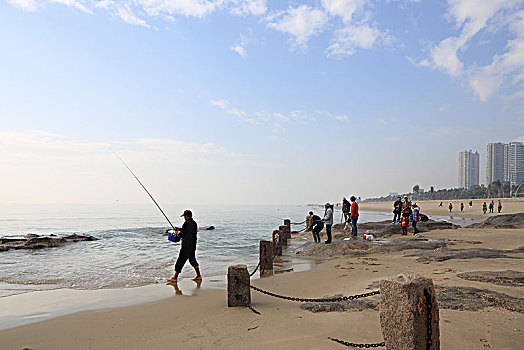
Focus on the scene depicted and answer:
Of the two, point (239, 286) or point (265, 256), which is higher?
point (239, 286)

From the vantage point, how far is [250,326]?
186 inches

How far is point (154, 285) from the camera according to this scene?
8742 millimetres

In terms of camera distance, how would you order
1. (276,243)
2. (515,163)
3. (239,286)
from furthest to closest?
(515,163), (276,243), (239,286)

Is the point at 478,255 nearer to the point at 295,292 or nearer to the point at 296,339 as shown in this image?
the point at 295,292

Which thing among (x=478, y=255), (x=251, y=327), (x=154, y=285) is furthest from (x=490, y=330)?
(x=154, y=285)

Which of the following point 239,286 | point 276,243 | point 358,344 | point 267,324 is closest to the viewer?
point 358,344

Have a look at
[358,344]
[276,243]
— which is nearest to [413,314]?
[358,344]

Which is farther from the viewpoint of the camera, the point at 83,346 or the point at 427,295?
the point at 83,346

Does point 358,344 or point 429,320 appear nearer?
point 429,320

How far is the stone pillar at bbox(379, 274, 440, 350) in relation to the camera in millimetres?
2795

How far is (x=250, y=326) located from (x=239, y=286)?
3.10 ft

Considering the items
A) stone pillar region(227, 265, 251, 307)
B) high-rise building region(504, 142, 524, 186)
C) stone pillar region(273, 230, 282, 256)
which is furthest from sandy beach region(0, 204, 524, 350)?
high-rise building region(504, 142, 524, 186)

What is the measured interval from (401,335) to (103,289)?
25.7ft

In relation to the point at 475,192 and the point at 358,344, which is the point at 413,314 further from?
the point at 475,192
